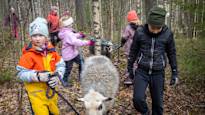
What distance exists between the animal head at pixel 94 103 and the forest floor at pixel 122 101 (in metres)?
1.47

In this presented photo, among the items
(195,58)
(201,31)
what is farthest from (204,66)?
(201,31)

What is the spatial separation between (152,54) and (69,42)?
3232 millimetres

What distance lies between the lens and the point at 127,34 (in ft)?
26.0

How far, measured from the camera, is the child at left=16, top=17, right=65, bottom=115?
4320 millimetres

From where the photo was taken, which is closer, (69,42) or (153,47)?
(153,47)

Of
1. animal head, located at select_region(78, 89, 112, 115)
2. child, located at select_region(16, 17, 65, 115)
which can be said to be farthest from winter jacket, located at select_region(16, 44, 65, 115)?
animal head, located at select_region(78, 89, 112, 115)

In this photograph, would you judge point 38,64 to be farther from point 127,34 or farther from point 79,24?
point 79,24

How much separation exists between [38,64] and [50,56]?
22 centimetres

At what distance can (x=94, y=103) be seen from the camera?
16.0 ft

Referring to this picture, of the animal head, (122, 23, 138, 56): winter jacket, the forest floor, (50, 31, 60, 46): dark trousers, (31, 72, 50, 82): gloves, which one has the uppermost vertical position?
(122, 23, 138, 56): winter jacket

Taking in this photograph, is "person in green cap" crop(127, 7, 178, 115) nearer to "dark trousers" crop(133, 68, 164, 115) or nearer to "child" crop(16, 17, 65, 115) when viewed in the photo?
"dark trousers" crop(133, 68, 164, 115)

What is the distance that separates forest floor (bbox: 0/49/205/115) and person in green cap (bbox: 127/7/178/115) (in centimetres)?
153

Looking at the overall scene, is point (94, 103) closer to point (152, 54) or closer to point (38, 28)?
point (152, 54)

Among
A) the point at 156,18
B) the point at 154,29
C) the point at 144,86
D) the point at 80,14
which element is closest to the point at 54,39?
the point at 144,86
